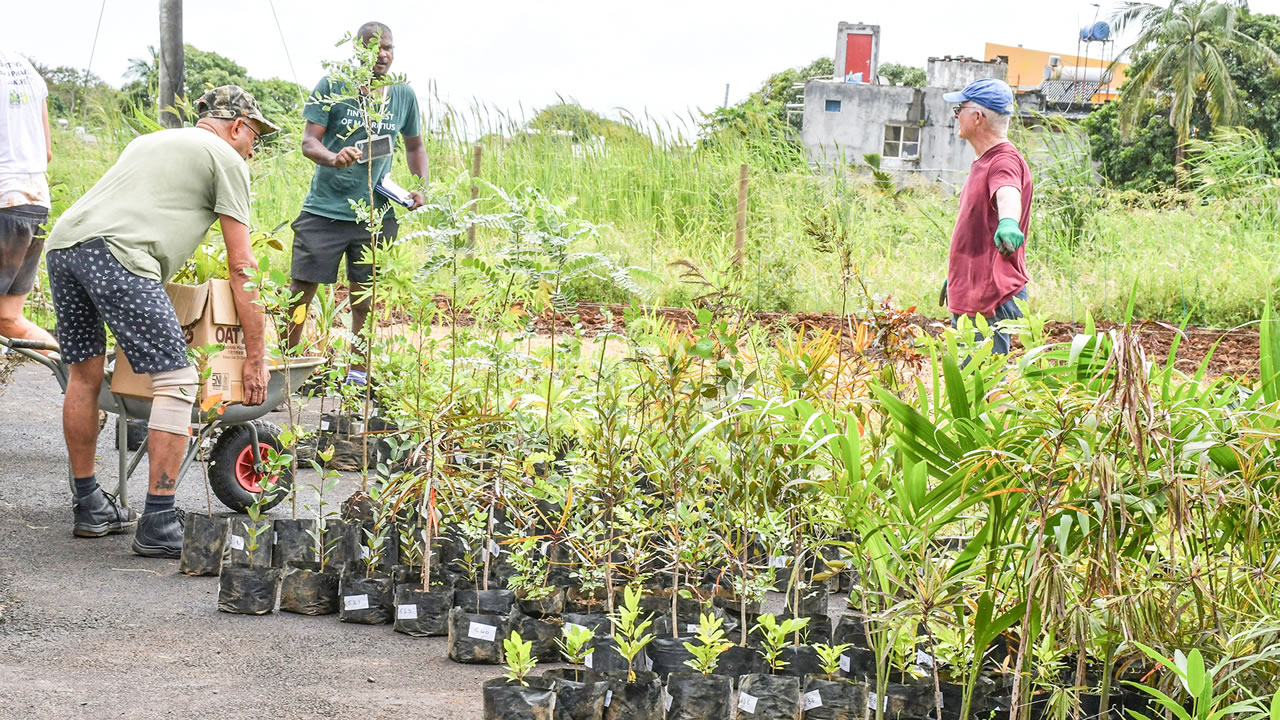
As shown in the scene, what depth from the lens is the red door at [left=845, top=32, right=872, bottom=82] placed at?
134 ft

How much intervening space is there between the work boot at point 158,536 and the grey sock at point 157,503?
0.01 meters

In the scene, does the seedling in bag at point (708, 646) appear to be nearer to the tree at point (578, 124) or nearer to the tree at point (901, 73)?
the tree at point (578, 124)

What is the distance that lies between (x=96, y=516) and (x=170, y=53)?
17.7 ft

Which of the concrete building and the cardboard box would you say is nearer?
the cardboard box

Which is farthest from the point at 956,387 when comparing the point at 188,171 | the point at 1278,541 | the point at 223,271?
the point at 223,271

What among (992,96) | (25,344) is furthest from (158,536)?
(992,96)

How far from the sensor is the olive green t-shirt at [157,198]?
12.1 ft

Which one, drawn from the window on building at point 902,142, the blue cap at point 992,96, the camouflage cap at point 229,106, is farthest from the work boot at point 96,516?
the window on building at point 902,142

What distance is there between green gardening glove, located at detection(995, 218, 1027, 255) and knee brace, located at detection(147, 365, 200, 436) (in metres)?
2.85

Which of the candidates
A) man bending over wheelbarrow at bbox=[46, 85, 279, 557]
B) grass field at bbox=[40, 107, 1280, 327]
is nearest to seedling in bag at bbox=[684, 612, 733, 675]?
man bending over wheelbarrow at bbox=[46, 85, 279, 557]

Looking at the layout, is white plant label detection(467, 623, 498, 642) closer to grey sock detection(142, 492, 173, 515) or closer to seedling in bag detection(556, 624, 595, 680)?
seedling in bag detection(556, 624, 595, 680)

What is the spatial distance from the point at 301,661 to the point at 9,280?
3.02 meters

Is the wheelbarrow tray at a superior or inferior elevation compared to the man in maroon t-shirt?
inferior

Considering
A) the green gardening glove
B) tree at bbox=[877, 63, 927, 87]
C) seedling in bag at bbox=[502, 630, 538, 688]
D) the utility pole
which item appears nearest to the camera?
seedling in bag at bbox=[502, 630, 538, 688]
